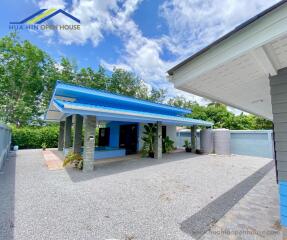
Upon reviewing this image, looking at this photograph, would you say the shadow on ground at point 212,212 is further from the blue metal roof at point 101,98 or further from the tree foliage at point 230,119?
the tree foliage at point 230,119

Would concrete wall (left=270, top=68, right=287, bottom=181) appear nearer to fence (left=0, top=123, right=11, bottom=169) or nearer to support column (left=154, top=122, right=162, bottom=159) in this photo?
support column (left=154, top=122, right=162, bottom=159)

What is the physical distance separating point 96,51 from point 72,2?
14.3m

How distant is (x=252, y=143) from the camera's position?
14711 millimetres

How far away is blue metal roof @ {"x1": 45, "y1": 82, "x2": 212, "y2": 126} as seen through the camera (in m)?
7.83

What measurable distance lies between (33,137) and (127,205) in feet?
59.3

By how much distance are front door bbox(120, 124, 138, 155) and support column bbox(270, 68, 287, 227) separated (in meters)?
12.5

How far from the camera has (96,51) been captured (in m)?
26.5

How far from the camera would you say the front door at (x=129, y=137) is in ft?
50.2

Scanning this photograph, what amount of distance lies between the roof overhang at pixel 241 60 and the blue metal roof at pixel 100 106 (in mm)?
5665

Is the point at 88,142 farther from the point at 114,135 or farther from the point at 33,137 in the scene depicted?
the point at 33,137

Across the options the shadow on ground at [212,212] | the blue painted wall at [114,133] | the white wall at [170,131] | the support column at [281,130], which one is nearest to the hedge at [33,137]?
the blue painted wall at [114,133]

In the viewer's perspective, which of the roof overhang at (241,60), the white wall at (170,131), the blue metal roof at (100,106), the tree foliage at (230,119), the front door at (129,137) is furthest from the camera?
the tree foliage at (230,119)

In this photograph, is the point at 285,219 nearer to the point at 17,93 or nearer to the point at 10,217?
the point at 10,217

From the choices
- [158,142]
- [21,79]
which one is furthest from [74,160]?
[21,79]
